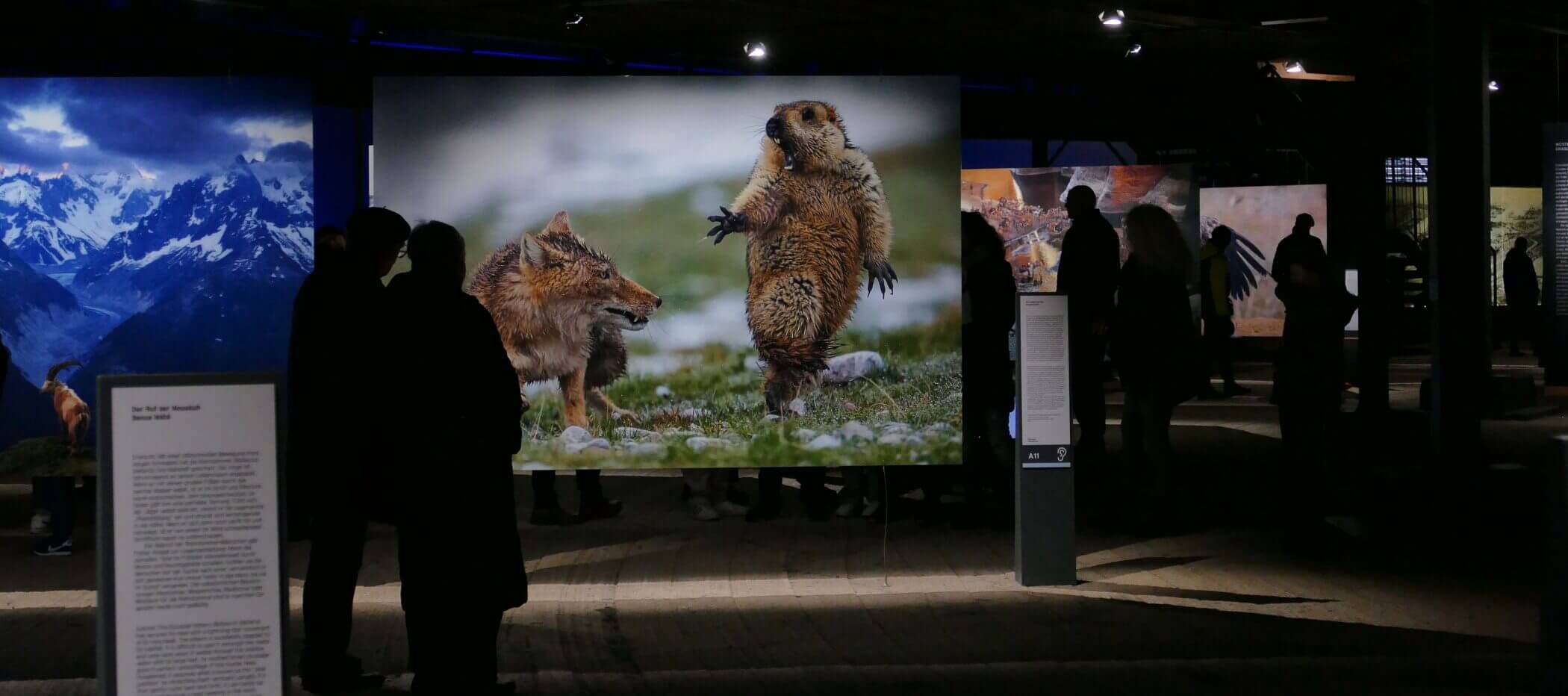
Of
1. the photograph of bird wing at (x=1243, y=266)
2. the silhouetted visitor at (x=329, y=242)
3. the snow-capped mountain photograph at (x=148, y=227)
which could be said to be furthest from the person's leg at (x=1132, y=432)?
the photograph of bird wing at (x=1243, y=266)

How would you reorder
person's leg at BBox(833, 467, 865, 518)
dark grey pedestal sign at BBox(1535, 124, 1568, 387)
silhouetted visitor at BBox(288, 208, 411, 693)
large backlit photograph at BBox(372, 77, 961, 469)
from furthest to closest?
dark grey pedestal sign at BBox(1535, 124, 1568, 387), person's leg at BBox(833, 467, 865, 518), large backlit photograph at BBox(372, 77, 961, 469), silhouetted visitor at BBox(288, 208, 411, 693)

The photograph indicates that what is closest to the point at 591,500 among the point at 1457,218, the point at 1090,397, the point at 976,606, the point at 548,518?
the point at 548,518

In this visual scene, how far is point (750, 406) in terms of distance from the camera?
324 inches

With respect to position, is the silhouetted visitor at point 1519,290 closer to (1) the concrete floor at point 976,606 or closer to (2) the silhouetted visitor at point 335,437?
(1) the concrete floor at point 976,606

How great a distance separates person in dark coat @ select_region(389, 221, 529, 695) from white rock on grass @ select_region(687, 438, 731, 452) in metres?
2.74

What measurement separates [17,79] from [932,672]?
570 cm

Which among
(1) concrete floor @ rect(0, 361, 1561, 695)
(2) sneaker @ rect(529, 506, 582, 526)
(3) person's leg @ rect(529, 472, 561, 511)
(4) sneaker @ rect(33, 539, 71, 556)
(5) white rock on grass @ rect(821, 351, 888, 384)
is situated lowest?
(1) concrete floor @ rect(0, 361, 1561, 695)

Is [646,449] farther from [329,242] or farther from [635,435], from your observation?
[329,242]

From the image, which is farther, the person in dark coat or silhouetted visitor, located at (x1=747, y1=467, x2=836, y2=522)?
silhouetted visitor, located at (x1=747, y1=467, x2=836, y2=522)

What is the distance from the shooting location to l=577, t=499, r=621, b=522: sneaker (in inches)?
401

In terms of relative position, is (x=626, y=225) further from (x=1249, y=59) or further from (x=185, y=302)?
(x=1249, y=59)

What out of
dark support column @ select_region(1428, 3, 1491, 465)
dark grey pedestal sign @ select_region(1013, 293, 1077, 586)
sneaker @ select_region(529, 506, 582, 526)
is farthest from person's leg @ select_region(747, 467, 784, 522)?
dark support column @ select_region(1428, 3, 1491, 465)

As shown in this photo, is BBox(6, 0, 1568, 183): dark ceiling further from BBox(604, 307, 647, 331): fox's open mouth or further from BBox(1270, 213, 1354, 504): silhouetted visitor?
BBox(604, 307, 647, 331): fox's open mouth

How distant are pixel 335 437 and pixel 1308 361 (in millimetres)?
5555
